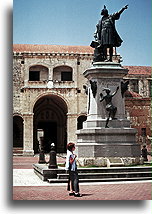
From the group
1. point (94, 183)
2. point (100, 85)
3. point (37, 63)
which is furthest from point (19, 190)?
point (37, 63)

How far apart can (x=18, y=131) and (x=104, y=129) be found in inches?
984

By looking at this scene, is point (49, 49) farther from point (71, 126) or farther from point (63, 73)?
point (71, 126)

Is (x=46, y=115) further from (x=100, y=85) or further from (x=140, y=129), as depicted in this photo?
(x=100, y=85)

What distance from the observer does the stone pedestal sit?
1229 cm

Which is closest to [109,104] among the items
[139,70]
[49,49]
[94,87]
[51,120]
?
[94,87]

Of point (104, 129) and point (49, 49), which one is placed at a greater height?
point (49, 49)

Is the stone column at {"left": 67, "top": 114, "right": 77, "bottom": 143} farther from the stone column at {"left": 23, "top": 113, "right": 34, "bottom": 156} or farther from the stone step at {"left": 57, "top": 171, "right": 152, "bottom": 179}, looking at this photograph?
the stone step at {"left": 57, "top": 171, "right": 152, "bottom": 179}

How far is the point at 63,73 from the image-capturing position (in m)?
36.0

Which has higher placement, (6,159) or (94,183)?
(6,159)

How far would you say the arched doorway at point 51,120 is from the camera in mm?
38812

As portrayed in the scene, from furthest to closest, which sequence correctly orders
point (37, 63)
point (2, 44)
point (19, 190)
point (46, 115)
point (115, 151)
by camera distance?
point (46, 115), point (37, 63), point (115, 151), point (19, 190), point (2, 44)

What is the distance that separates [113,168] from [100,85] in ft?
9.24

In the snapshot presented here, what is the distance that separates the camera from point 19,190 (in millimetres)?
10008

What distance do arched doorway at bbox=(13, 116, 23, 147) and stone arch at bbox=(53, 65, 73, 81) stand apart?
16.8 ft
